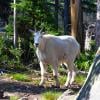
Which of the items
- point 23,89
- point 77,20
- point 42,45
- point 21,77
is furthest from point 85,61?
point 23,89

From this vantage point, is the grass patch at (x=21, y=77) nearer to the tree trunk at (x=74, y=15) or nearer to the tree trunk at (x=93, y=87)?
the tree trunk at (x=74, y=15)

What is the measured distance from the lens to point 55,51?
12484mm

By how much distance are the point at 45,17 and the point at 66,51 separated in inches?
159

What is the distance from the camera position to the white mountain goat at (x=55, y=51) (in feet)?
39.7

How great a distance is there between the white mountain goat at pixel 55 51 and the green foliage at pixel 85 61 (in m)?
2.12

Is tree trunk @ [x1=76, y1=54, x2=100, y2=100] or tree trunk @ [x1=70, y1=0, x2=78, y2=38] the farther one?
tree trunk @ [x1=70, y1=0, x2=78, y2=38]

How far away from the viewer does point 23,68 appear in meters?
15.4

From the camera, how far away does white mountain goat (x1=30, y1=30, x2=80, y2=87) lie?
39.7 feet

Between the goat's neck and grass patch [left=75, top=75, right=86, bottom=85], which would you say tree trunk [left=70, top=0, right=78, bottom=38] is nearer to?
grass patch [left=75, top=75, right=86, bottom=85]

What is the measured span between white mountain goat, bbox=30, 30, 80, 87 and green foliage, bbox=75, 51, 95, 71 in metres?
2.12

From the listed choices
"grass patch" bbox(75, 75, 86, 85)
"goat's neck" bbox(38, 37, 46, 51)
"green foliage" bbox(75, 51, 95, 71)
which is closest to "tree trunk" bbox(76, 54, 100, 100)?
"goat's neck" bbox(38, 37, 46, 51)

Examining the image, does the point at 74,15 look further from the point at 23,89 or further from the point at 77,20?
the point at 23,89

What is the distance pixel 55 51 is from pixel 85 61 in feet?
10.9

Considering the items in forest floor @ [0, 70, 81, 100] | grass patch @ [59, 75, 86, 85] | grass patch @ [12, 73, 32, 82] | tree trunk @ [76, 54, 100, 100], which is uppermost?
tree trunk @ [76, 54, 100, 100]
